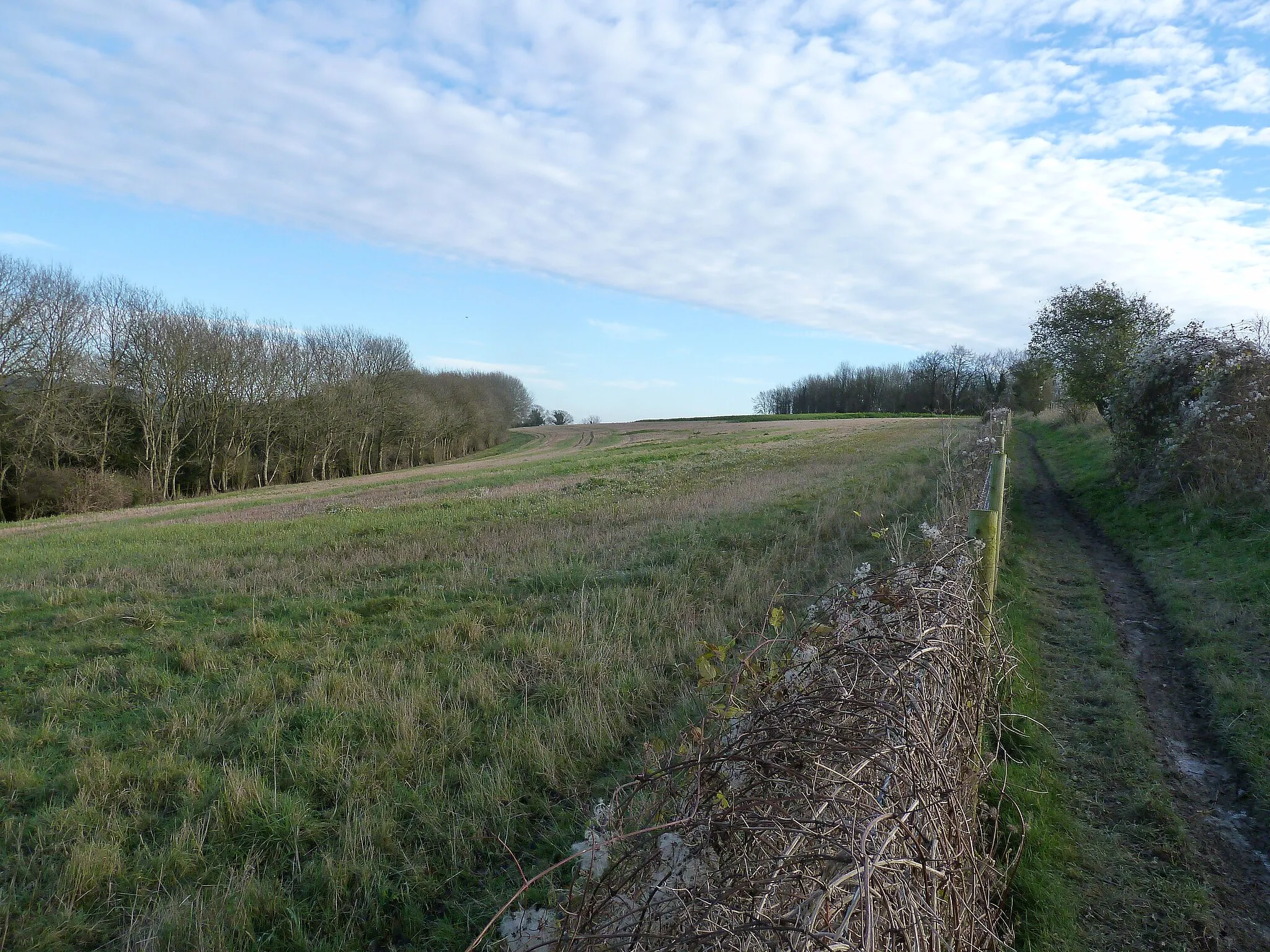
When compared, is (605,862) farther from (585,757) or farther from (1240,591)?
(1240,591)

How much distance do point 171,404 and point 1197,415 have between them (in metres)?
45.3

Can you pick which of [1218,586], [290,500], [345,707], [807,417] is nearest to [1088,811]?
[345,707]

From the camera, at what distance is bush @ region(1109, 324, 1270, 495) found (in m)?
11.0

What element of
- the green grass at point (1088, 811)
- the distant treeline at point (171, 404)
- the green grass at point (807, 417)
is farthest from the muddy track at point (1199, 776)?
the green grass at point (807, 417)

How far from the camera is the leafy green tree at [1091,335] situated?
826 inches

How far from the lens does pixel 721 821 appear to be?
2055 mm

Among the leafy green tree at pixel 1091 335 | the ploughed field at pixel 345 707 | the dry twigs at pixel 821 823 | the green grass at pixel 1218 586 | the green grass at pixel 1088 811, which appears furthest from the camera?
the leafy green tree at pixel 1091 335

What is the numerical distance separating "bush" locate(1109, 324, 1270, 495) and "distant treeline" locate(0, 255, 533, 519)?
132 ft

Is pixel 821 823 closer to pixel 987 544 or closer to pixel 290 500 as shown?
pixel 987 544

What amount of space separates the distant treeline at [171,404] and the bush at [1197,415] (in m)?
40.4

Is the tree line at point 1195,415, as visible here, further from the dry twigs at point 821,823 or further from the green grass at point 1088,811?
the dry twigs at point 821,823

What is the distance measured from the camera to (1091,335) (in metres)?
22.5

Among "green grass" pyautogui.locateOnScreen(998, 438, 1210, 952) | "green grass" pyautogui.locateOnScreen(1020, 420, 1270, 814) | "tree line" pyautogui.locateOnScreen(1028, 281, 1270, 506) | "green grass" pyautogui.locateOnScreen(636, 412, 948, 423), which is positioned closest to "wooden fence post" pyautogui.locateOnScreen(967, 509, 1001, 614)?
"green grass" pyautogui.locateOnScreen(998, 438, 1210, 952)

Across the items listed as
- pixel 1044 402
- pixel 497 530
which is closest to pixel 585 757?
pixel 497 530
